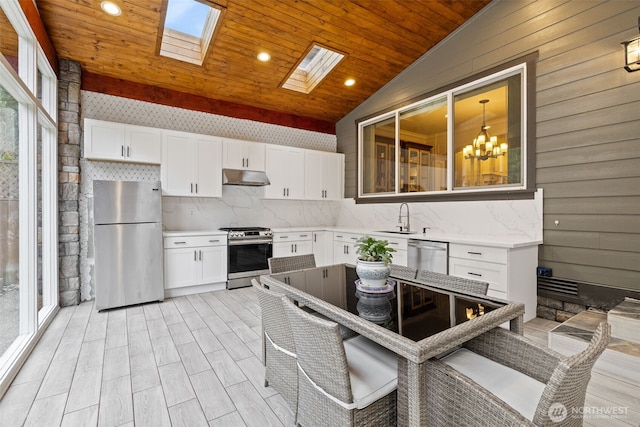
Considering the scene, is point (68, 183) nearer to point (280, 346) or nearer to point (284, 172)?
point (284, 172)

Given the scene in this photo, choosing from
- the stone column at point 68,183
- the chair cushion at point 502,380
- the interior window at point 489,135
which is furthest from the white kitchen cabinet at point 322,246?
the chair cushion at point 502,380

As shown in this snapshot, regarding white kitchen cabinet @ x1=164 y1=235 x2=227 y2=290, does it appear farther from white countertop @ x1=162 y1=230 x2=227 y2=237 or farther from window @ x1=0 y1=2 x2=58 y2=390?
window @ x1=0 y1=2 x2=58 y2=390

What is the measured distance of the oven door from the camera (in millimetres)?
4688

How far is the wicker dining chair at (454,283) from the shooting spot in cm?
191

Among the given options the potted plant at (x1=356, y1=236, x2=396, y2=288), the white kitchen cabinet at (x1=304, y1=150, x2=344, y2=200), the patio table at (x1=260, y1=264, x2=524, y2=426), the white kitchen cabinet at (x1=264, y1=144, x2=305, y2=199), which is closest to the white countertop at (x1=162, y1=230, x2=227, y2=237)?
the white kitchen cabinet at (x1=264, y1=144, x2=305, y2=199)

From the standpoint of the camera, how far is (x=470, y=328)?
1299 millimetres

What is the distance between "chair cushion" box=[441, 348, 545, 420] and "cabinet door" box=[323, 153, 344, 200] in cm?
464

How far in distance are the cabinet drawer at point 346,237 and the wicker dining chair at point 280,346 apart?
3.17 metres

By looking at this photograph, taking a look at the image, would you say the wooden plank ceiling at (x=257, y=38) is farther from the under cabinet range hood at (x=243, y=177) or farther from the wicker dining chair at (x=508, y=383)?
the wicker dining chair at (x=508, y=383)

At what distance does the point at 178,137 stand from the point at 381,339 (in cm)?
426

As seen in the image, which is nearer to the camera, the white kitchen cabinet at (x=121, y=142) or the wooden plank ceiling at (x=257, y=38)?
the wooden plank ceiling at (x=257, y=38)

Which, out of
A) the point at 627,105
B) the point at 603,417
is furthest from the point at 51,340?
the point at 627,105

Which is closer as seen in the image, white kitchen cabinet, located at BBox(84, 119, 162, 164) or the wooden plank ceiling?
the wooden plank ceiling

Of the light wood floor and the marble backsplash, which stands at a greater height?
the marble backsplash
